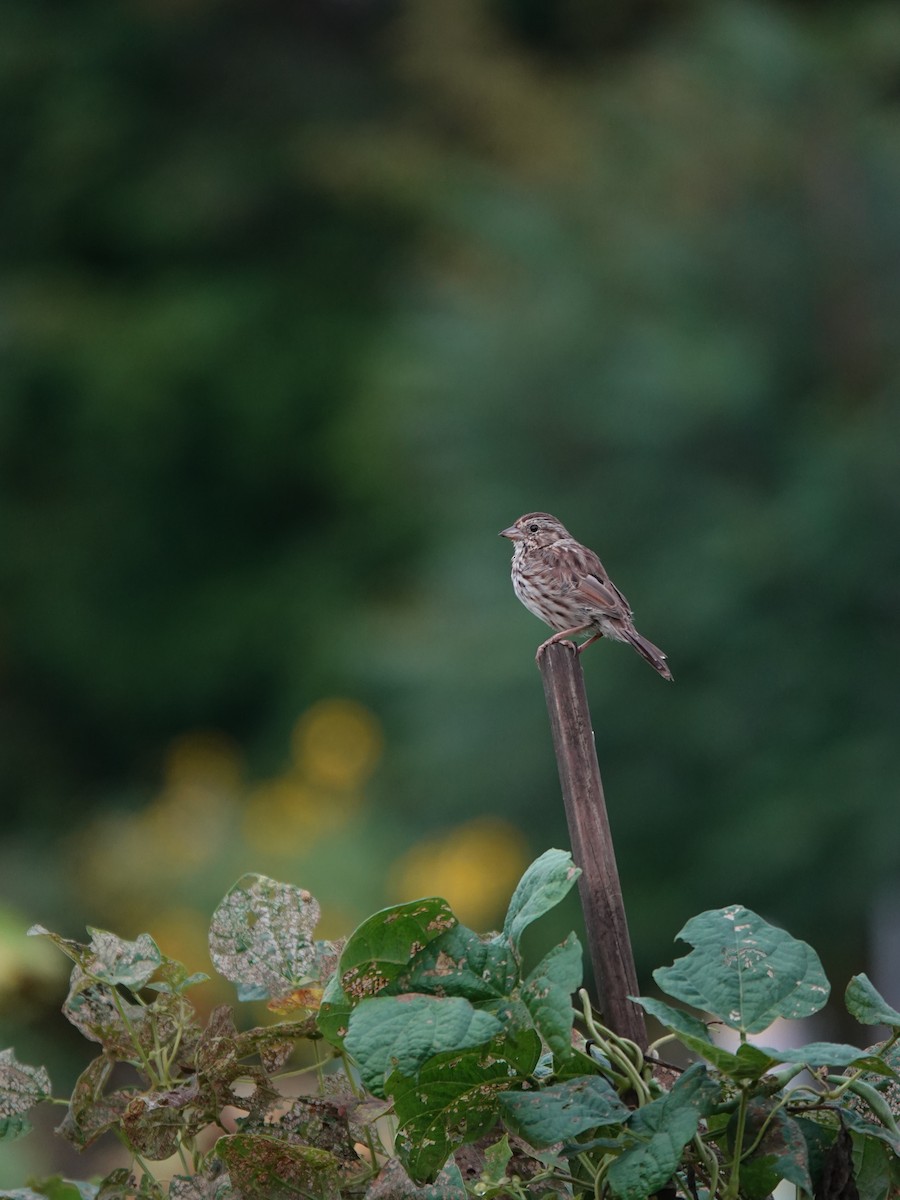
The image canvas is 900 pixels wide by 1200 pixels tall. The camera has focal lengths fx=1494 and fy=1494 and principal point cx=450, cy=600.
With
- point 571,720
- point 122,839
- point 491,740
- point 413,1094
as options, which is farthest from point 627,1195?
point 122,839

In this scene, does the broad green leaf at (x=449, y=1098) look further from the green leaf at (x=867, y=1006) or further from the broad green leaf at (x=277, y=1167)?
the green leaf at (x=867, y=1006)

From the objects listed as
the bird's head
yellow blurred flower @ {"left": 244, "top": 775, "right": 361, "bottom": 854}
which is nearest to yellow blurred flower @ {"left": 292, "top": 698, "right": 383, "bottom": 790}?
yellow blurred flower @ {"left": 244, "top": 775, "right": 361, "bottom": 854}

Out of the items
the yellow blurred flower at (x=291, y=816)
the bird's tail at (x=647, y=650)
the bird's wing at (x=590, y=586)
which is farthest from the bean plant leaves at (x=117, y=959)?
the yellow blurred flower at (x=291, y=816)

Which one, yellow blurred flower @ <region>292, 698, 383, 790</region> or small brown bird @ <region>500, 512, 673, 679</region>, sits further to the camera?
yellow blurred flower @ <region>292, 698, 383, 790</region>

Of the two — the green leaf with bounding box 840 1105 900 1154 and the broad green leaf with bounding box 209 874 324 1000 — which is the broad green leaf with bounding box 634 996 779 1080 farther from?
the broad green leaf with bounding box 209 874 324 1000

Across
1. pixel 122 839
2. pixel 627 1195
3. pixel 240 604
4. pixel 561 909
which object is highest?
pixel 240 604

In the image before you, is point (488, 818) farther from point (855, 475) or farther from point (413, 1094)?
point (413, 1094)
